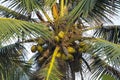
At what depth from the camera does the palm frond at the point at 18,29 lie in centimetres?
573

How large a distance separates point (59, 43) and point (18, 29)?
0.99 meters

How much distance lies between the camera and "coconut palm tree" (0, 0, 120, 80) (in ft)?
20.9

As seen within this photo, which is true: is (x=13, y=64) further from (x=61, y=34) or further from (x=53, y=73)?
(x=61, y=34)

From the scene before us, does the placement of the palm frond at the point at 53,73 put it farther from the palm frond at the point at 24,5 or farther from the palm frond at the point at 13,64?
the palm frond at the point at 24,5

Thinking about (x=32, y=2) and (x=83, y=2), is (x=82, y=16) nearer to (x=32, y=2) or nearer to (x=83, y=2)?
(x=83, y=2)

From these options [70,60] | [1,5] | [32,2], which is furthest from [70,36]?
[1,5]

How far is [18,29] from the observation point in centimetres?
586

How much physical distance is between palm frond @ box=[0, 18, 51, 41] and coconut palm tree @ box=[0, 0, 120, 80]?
0.01 meters

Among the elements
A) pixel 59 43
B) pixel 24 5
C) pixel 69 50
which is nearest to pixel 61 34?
pixel 59 43

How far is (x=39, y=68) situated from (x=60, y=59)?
37 centimetres

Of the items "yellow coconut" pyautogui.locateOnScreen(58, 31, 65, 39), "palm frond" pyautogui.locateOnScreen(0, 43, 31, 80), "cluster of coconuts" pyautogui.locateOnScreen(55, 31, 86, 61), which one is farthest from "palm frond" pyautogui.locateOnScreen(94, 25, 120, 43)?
"palm frond" pyautogui.locateOnScreen(0, 43, 31, 80)

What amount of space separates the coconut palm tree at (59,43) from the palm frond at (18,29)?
14 millimetres

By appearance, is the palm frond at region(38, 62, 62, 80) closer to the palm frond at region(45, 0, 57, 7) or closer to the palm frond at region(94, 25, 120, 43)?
the palm frond at region(45, 0, 57, 7)

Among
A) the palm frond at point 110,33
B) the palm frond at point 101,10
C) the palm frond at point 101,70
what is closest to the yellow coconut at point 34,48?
the palm frond at point 101,10
